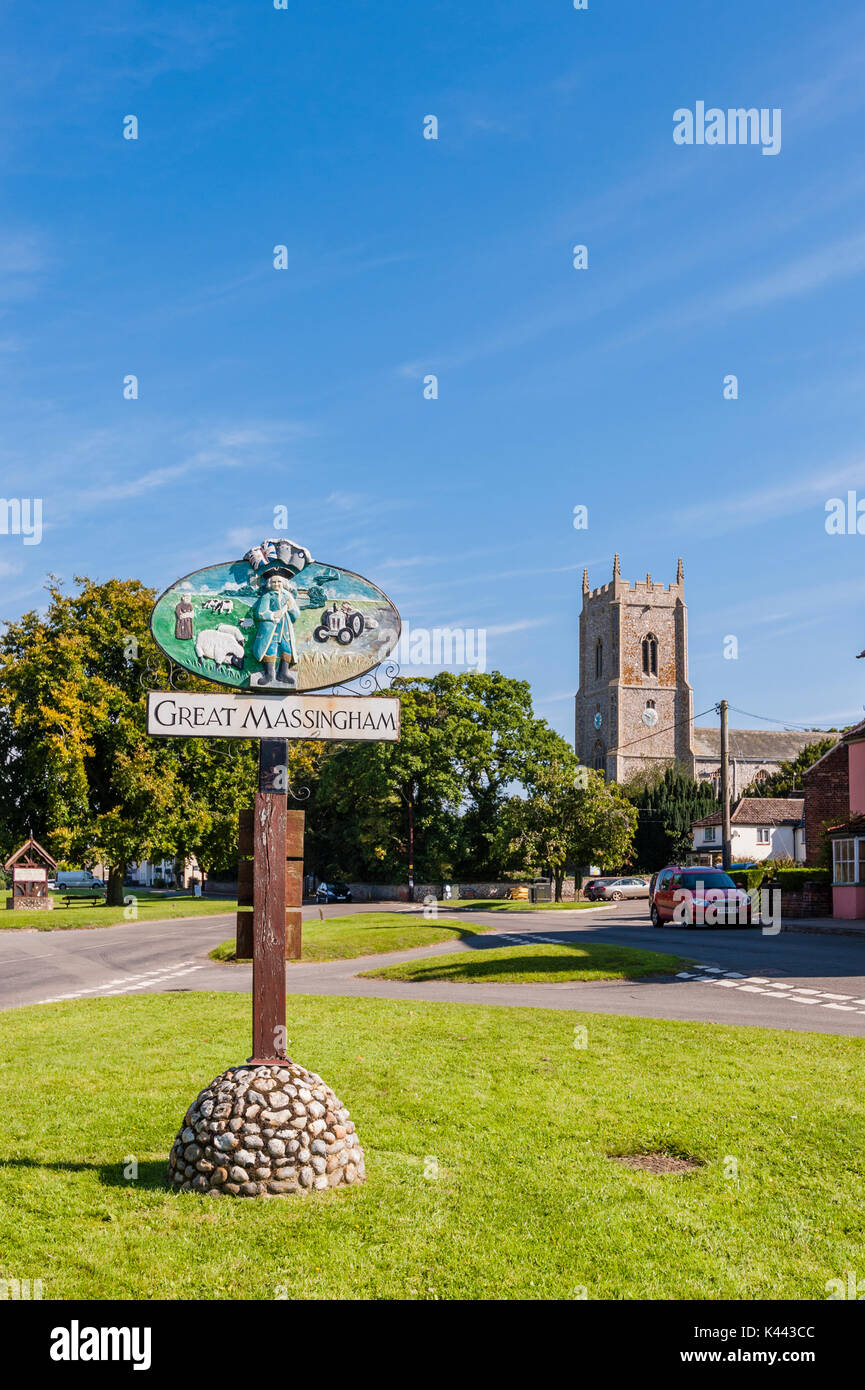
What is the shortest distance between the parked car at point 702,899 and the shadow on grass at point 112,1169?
2668 cm

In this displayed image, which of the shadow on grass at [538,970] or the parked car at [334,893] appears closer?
the shadow on grass at [538,970]

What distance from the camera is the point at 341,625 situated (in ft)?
26.3

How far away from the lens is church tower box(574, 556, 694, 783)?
124 metres

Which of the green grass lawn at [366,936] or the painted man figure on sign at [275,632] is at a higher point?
the painted man figure on sign at [275,632]

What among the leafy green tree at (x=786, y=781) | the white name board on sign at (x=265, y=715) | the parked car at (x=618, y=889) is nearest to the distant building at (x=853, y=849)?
the parked car at (x=618, y=889)

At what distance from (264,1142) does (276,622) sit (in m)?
3.62

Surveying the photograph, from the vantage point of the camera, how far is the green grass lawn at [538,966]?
19828 millimetres

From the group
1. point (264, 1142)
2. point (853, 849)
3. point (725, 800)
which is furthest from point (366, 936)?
point (264, 1142)

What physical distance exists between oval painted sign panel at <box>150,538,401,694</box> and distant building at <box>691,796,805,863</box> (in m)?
70.6

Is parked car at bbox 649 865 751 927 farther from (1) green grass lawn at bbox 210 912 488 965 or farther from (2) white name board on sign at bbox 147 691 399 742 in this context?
(2) white name board on sign at bbox 147 691 399 742

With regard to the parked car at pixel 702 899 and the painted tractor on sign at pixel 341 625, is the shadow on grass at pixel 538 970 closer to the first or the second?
the parked car at pixel 702 899

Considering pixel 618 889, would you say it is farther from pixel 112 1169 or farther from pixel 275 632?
pixel 112 1169
